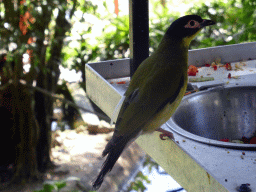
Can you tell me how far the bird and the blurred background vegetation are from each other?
5.89ft

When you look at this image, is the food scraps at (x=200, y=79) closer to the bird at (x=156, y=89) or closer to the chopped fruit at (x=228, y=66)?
the chopped fruit at (x=228, y=66)

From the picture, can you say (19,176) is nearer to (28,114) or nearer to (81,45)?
(28,114)

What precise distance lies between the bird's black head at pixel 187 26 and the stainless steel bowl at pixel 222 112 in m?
0.28

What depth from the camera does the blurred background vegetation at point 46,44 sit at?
3156 mm

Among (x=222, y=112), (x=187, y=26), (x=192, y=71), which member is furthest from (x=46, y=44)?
(x=187, y=26)

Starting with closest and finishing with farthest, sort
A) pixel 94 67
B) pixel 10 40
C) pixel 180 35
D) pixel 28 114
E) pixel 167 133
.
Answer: pixel 167 133, pixel 180 35, pixel 94 67, pixel 10 40, pixel 28 114

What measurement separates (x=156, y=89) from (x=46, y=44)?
2314 mm

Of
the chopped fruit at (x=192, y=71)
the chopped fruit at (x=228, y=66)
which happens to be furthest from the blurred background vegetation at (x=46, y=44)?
the chopped fruit at (x=192, y=71)

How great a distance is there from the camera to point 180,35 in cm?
140

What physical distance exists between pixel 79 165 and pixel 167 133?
2812 millimetres

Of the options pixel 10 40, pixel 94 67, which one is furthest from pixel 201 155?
pixel 10 40

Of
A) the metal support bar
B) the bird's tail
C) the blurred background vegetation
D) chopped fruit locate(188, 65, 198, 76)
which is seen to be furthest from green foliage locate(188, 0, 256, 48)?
the bird's tail

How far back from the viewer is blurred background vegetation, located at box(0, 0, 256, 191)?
124 inches

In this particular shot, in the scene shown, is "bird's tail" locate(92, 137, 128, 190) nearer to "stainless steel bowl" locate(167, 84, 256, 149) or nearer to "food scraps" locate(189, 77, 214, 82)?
"stainless steel bowl" locate(167, 84, 256, 149)
